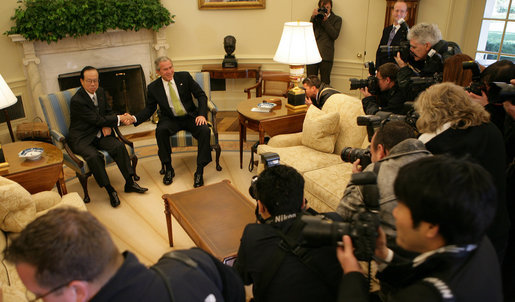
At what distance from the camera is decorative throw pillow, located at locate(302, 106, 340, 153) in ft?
11.1

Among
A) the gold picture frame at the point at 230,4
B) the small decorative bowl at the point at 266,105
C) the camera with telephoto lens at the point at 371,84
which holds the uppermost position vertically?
the gold picture frame at the point at 230,4

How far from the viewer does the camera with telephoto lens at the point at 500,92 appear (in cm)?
204

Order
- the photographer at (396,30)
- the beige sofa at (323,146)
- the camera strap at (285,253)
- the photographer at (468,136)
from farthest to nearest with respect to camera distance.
Result: 1. the photographer at (396,30)
2. the beige sofa at (323,146)
3. the photographer at (468,136)
4. the camera strap at (285,253)

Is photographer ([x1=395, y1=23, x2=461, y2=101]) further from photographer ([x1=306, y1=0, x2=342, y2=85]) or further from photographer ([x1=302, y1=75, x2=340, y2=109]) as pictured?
photographer ([x1=306, y1=0, x2=342, y2=85])

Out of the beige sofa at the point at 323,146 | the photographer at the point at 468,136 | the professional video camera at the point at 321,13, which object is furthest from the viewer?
the professional video camera at the point at 321,13

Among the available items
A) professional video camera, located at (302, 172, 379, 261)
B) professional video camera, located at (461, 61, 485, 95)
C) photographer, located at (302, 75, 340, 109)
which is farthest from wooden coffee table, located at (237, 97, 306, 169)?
professional video camera, located at (302, 172, 379, 261)

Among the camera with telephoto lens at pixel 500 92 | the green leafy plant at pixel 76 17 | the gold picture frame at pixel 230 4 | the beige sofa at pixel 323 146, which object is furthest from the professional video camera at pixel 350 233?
the gold picture frame at pixel 230 4

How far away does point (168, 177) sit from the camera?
394cm

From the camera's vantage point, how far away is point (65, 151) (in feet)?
11.8

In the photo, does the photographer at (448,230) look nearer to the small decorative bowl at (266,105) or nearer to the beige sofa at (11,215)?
the beige sofa at (11,215)

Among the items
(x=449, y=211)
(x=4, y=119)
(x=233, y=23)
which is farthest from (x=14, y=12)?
(x=449, y=211)

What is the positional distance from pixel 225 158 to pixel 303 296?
3.12 m

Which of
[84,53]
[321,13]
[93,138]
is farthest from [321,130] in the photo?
[84,53]

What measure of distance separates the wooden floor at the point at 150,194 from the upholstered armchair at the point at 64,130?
274mm
